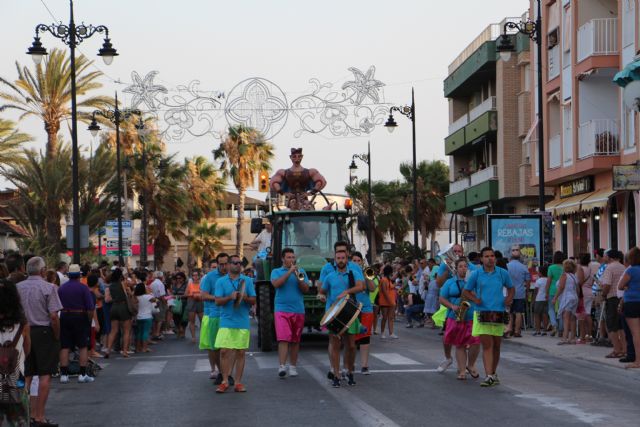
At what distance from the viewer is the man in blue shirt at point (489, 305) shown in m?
15.9

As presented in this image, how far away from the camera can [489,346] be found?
15.9 meters

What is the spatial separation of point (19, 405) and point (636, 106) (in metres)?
14.3

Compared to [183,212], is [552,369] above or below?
below

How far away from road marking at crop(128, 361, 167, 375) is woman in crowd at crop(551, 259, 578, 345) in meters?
8.10

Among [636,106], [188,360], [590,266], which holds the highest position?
[636,106]

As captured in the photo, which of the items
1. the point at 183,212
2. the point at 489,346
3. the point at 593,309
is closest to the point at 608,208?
the point at 593,309

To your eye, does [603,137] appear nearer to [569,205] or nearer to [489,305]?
[569,205]

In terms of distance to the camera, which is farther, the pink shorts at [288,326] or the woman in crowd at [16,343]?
the pink shorts at [288,326]

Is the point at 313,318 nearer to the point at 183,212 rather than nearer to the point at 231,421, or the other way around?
the point at 231,421

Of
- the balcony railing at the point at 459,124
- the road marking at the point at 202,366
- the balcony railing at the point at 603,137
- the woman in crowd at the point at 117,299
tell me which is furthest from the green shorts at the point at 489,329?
the balcony railing at the point at 459,124

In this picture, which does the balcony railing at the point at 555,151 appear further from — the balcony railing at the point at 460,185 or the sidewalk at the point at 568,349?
the balcony railing at the point at 460,185

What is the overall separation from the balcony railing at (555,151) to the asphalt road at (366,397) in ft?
62.3

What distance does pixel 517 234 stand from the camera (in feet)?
101

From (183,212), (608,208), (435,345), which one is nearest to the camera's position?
(435,345)
